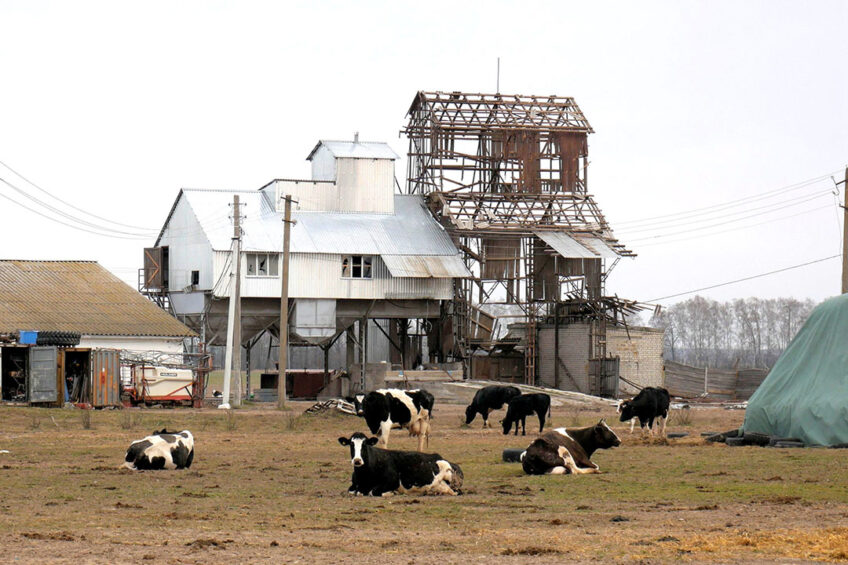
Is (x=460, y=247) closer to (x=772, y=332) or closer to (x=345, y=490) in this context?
(x=345, y=490)

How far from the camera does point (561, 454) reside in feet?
70.5

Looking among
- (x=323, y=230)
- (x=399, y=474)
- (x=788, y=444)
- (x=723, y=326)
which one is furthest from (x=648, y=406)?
(x=723, y=326)

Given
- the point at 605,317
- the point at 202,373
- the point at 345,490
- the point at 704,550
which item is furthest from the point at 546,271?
the point at 704,550

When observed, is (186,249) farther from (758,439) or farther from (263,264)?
(758,439)

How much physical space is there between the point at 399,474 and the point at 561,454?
4.35m

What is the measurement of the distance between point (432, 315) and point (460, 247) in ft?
13.4

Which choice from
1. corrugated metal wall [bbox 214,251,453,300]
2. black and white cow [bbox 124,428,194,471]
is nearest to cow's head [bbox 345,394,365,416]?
black and white cow [bbox 124,428,194,471]

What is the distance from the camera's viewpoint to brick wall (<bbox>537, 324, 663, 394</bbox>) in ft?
211

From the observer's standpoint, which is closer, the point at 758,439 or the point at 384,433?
the point at 384,433

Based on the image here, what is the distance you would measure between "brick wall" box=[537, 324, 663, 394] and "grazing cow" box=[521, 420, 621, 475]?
4149cm

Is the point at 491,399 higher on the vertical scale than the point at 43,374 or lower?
lower

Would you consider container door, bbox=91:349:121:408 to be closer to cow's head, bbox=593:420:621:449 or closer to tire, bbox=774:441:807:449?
tire, bbox=774:441:807:449

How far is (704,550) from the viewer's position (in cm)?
1253

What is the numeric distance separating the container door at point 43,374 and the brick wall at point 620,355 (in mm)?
30606
